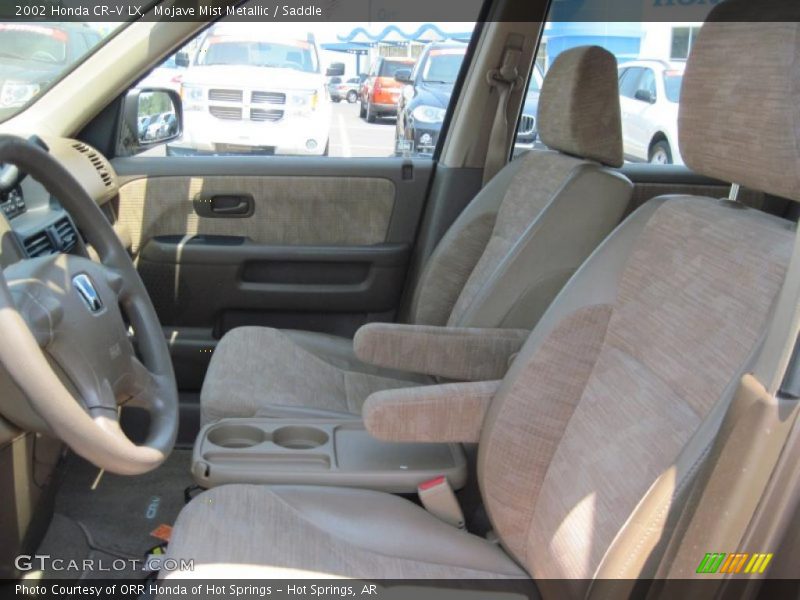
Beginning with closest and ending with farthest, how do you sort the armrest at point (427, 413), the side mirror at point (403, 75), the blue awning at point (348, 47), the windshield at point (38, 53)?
the armrest at point (427, 413) < the windshield at point (38, 53) < the blue awning at point (348, 47) < the side mirror at point (403, 75)

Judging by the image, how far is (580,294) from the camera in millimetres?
1579

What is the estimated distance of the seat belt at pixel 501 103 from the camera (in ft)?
9.32

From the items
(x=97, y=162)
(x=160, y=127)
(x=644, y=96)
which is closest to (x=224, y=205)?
(x=160, y=127)

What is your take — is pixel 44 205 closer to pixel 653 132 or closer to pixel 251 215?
pixel 251 215

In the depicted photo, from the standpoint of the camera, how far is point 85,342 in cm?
143

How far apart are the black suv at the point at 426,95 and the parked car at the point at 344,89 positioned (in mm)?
146

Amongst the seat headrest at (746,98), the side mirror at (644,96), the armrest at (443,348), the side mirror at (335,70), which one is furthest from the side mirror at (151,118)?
the seat headrest at (746,98)

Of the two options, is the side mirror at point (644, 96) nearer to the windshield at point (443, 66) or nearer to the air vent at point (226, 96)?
the windshield at point (443, 66)

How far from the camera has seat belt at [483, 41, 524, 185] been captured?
284 cm

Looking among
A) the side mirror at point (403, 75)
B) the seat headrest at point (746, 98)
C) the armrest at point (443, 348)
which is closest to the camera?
the seat headrest at point (746, 98)

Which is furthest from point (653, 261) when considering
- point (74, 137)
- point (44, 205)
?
point (74, 137)

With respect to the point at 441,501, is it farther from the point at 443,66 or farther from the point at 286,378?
the point at 443,66

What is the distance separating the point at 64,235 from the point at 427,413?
0.94m

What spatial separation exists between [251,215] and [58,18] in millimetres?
817
